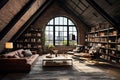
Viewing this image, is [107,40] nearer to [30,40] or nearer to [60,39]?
[60,39]

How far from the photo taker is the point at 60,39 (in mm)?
14234

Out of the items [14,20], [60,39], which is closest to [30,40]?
[60,39]

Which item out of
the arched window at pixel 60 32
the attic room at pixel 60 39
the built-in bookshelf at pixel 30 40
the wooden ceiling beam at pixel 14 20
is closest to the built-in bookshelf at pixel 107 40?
the attic room at pixel 60 39

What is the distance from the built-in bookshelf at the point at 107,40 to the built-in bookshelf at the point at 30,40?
397cm

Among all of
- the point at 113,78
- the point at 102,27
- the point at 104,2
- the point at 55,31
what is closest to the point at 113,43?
the point at 102,27

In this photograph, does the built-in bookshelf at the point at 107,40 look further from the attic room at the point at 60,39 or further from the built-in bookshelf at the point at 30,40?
the built-in bookshelf at the point at 30,40

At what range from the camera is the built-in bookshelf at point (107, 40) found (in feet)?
28.2

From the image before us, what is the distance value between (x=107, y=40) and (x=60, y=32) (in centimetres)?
526

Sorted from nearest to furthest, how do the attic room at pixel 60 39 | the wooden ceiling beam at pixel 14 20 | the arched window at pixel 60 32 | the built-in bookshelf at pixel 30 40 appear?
1. the attic room at pixel 60 39
2. the wooden ceiling beam at pixel 14 20
3. the built-in bookshelf at pixel 30 40
4. the arched window at pixel 60 32

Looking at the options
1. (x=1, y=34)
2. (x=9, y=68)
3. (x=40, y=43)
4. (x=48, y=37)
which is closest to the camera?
(x=9, y=68)

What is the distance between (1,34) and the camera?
280 inches

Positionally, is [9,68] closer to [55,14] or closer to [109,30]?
[109,30]

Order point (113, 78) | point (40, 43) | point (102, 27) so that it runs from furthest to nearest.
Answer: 1. point (40, 43)
2. point (102, 27)
3. point (113, 78)

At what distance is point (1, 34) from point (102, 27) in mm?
6032
